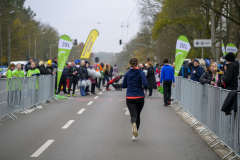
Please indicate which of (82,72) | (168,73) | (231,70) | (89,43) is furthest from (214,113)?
(89,43)

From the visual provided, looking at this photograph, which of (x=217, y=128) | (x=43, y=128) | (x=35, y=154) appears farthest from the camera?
(x=43, y=128)

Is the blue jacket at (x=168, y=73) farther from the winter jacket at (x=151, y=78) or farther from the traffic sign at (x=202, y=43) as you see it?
the traffic sign at (x=202, y=43)

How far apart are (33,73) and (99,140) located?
24.6 feet

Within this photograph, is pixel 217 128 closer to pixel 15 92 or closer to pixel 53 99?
pixel 15 92

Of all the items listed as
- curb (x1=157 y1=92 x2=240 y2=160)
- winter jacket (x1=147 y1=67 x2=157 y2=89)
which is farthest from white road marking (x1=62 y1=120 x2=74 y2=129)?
winter jacket (x1=147 y1=67 x2=157 y2=89)

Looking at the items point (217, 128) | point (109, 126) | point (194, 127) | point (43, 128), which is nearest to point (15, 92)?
point (43, 128)

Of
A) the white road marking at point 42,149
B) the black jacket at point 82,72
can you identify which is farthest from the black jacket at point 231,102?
the black jacket at point 82,72

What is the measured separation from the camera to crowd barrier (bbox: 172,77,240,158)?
6.10 metres

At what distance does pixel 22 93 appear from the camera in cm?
1220

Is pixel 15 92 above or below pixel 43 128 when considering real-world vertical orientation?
above

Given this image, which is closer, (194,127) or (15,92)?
(194,127)

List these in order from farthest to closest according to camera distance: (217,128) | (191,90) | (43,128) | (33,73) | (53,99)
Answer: (53,99), (33,73), (191,90), (43,128), (217,128)

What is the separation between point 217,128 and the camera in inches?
289

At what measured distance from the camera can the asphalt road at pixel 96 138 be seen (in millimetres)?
6340
